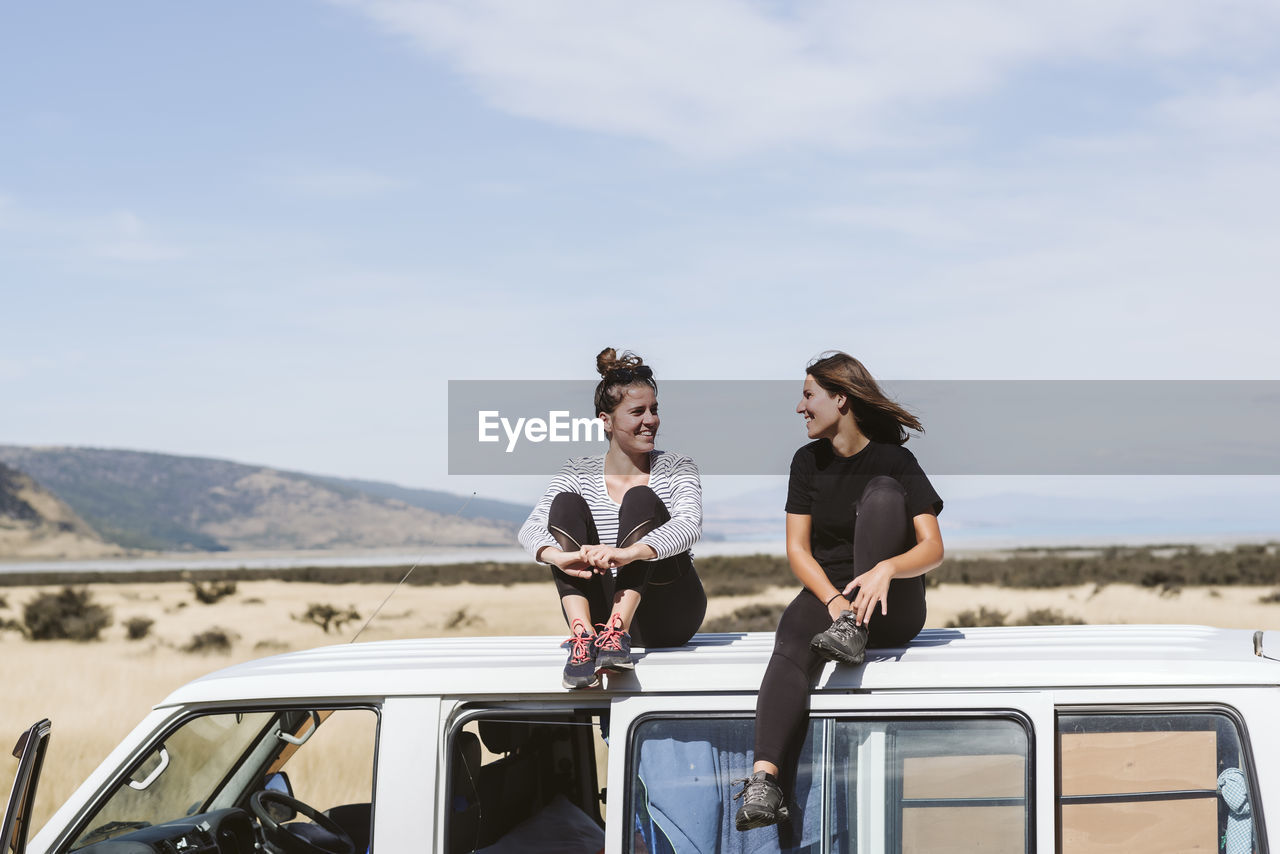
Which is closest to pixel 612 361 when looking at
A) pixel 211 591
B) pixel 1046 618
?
pixel 1046 618

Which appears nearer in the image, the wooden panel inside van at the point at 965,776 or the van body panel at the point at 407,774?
the wooden panel inside van at the point at 965,776

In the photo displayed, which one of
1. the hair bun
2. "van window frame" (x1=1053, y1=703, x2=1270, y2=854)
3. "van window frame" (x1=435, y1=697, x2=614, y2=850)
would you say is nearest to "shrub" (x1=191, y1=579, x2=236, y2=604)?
the hair bun

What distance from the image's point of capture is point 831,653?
349 cm

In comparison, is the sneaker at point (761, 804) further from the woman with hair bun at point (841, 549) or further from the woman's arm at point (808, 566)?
the woman's arm at point (808, 566)

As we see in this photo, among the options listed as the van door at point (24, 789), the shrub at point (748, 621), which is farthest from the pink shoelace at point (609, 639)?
the shrub at point (748, 621)

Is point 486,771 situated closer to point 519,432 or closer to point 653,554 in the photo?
point 653,554

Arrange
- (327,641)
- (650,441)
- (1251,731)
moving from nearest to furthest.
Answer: (1251,731) < (650,441) < (327,641)

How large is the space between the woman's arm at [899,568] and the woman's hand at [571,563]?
0.85m

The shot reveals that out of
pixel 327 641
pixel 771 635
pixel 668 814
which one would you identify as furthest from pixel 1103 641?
pixel 327 641

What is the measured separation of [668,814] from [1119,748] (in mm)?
1149

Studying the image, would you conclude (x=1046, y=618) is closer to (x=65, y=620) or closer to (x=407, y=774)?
(x=65, y=620)

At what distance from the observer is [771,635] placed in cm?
421

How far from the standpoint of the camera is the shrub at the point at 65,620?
28516 millimetres

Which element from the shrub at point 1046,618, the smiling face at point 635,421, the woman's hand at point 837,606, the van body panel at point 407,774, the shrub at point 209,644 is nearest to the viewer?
the van body panel at point 407,774
